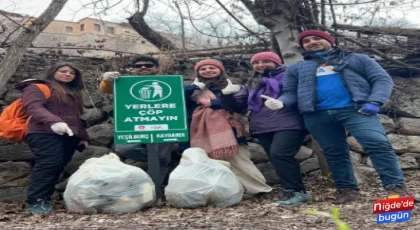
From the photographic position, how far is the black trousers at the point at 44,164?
15.0 feet

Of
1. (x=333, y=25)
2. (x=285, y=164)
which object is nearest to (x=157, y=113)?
(x=285, y=164)

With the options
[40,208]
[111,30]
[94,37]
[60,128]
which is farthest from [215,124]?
[111,30]

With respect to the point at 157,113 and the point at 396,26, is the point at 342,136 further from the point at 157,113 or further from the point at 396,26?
the point at 396,26

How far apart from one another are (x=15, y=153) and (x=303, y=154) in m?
3.29

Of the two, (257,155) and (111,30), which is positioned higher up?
(111,30)

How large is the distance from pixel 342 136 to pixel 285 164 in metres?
0.58

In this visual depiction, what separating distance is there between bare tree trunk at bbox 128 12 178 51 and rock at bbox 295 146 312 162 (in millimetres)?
2390

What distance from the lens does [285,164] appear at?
15.1ft

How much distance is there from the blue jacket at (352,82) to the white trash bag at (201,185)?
874 mm

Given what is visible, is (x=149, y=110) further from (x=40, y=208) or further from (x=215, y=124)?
(x=40, y=208)

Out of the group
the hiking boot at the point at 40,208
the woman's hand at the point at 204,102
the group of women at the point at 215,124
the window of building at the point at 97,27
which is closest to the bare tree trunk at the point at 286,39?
the group of women at the point at 215,124

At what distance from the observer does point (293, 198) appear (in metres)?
4.52

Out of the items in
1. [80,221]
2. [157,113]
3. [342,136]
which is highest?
[157,113]

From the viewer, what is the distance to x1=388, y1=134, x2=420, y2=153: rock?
20.8 ft
